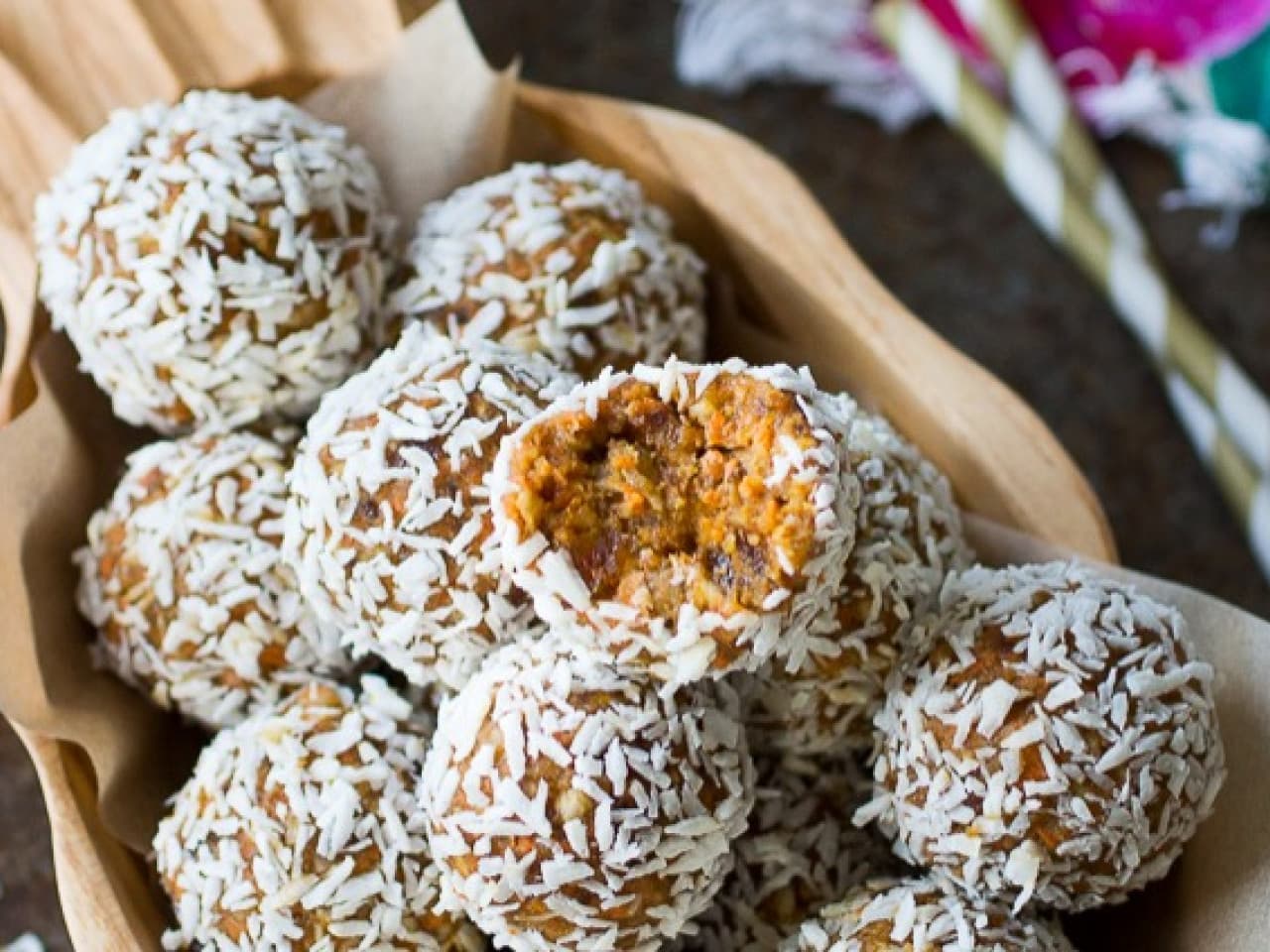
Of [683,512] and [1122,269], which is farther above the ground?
[683,512]

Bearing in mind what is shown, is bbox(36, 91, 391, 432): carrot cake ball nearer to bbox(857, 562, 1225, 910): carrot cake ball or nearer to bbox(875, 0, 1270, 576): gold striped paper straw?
bbox(857, 562, 1225, 910): carrot cake ball

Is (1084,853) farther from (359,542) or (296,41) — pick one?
(296,41)

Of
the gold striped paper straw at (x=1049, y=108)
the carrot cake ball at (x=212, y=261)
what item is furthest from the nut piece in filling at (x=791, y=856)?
the gold striped paper straw at (x=1049, y=108)

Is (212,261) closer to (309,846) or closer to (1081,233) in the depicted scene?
(309,846)

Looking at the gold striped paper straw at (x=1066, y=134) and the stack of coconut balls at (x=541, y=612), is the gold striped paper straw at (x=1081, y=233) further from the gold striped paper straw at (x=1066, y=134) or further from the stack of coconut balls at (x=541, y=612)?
the stack of coconut balls at (x=541, y=612)

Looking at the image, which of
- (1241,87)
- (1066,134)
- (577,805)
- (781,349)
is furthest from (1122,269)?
(577,805)

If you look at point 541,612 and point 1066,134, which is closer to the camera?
point 541,612

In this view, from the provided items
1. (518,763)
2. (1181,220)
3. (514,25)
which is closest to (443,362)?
(518,763)

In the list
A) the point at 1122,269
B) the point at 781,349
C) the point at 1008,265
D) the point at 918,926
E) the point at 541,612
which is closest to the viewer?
the point at 541,612
